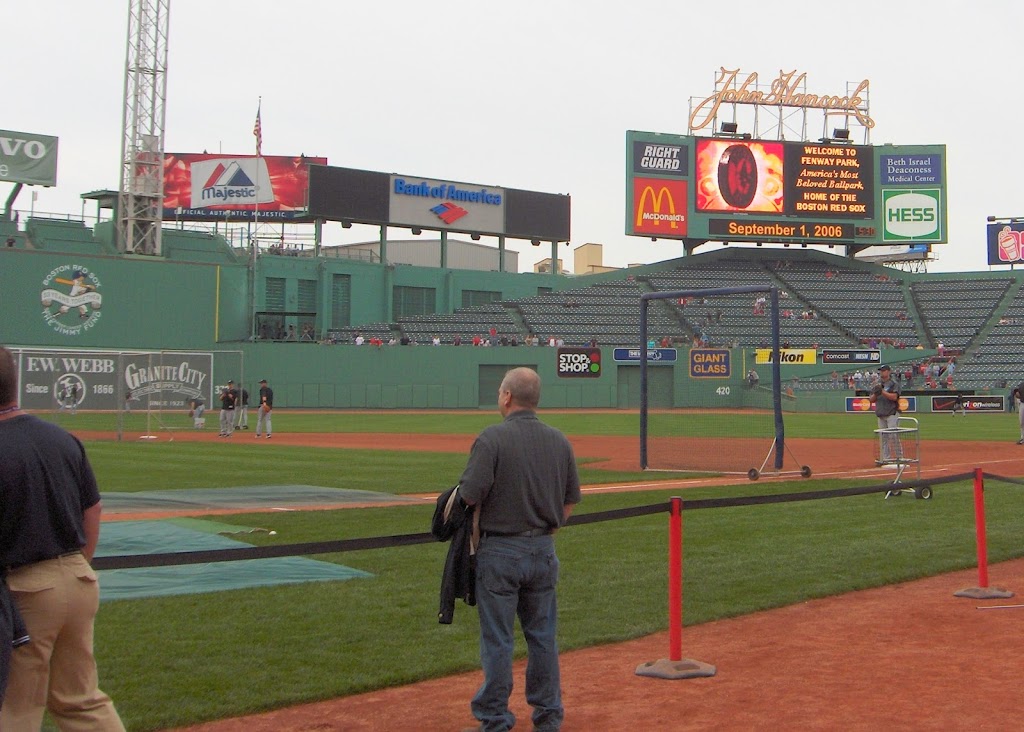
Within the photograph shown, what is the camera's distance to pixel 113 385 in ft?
130

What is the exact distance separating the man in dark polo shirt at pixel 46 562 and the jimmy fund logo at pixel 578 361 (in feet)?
187

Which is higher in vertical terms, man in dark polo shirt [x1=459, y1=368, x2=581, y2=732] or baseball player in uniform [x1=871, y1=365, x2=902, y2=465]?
baseball player in uniform [x1=871, y1=365, x2=902, y2=465]

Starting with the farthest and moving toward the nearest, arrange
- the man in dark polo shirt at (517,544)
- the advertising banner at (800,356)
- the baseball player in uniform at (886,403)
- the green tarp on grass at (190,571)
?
the advertising banner at (800,356) < the baseball player in uniform at (886,403) < the green tarp on grass at (190,571) < the man in dark polo shirt at (517,544)

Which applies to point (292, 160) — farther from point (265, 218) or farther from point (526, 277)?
point (526, 277)

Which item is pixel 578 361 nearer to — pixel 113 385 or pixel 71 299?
pixel 71 299

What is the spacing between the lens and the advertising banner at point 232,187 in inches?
2795

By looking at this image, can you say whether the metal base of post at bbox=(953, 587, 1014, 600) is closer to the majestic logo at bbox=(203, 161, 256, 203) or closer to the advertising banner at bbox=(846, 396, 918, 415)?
the advertising banner at bbox=(846, 396, 918, 415)

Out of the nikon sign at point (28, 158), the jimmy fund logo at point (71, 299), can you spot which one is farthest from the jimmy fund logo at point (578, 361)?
the nikon sign at point (28, 158)

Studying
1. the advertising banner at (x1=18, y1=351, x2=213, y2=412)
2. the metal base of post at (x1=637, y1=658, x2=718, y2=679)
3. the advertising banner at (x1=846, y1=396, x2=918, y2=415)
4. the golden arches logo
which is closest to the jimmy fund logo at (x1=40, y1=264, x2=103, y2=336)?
the advertising banner at (x1=18, y1=351, x2=213, y2=412)

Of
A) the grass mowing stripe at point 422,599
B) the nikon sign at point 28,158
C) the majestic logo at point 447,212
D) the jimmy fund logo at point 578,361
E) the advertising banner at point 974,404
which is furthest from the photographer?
the majestic logo at point 447,212

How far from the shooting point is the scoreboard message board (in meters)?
64.1

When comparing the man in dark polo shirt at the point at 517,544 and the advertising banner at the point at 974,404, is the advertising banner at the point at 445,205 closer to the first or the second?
the advertising banner at the point at 974,404

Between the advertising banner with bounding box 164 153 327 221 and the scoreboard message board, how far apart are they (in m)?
22.8

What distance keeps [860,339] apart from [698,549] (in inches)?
2203
